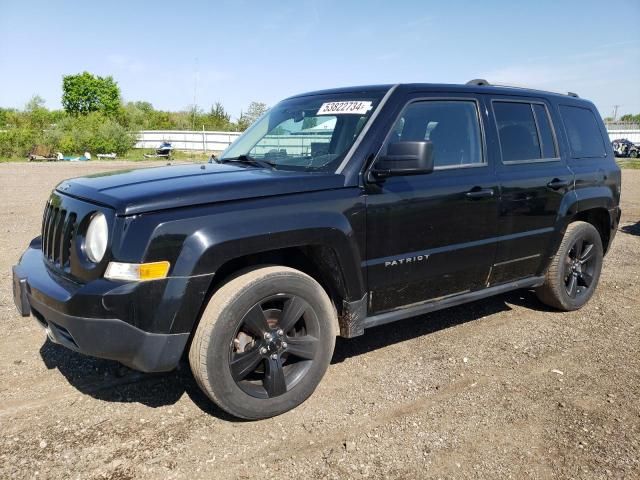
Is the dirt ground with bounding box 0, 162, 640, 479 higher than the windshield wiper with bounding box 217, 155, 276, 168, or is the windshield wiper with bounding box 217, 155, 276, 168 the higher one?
the windshield wiper with bounding box 217, 155, 276, 168

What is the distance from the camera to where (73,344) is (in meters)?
2.79

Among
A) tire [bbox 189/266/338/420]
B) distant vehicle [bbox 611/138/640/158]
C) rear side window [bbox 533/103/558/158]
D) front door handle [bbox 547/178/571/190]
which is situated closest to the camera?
tire [bbox 189/266/338/420]

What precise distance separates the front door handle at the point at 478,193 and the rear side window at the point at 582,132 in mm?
1357

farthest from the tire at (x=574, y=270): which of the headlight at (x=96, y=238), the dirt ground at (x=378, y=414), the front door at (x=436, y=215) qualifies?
the headlight at (x=96, y=238)

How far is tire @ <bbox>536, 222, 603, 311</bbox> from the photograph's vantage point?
475cm

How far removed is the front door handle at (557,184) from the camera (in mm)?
4371

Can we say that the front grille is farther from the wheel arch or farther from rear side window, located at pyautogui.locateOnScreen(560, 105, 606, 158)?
rear side window, located at pyautogui.locateOnScreen(560, 105, 606, 158)

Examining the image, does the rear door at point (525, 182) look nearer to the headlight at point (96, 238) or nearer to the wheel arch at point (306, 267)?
the wheel arch at point (306, 267)

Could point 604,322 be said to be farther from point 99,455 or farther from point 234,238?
point 99,455

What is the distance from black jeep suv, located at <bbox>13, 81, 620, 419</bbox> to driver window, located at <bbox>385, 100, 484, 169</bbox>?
0.5 inches

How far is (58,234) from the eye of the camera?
10.2ft

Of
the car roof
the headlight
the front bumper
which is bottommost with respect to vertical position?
the front bumper

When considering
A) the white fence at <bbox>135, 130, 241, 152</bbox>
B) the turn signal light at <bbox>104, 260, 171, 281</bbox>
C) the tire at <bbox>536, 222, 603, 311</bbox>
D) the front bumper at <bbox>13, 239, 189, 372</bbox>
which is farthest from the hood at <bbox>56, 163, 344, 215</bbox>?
the white fence at <bbox>135, 130, 241, 152</bbox>

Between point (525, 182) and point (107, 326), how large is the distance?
322 cm
